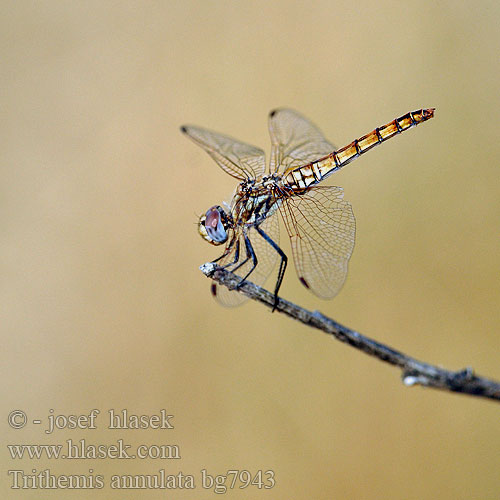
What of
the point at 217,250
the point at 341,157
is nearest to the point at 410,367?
the point at 341,157

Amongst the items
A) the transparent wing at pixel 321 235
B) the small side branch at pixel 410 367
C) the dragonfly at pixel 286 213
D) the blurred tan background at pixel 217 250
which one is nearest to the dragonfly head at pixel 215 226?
the dragonfly at pixel 286 213

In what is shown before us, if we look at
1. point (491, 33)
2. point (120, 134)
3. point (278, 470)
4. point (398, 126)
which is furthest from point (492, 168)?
point (120, 134)

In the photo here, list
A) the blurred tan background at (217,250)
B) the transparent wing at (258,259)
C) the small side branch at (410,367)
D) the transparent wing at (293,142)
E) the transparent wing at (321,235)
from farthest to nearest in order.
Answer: the blurred tan background at (217,250)
the transparent wing at (293,142)
the transparent wing at (258,259)
the transparent wing at (321,235)
the small side branch at (410,367)

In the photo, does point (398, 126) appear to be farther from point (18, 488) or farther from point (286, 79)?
point (18, 488)

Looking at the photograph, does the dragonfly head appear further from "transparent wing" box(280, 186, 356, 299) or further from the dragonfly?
"transparent wing" box(280, 186, 356, 299)

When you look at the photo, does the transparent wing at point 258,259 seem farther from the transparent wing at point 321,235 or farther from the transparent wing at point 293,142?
the transparent wing at point 293,142

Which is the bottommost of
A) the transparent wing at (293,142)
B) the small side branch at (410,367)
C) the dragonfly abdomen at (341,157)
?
the small side branch at (410,367)
